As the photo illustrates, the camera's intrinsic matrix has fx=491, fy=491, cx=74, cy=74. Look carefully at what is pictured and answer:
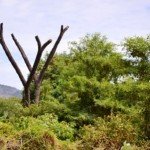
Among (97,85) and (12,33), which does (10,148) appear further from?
(12,33)

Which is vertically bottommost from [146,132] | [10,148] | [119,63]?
[10,148]

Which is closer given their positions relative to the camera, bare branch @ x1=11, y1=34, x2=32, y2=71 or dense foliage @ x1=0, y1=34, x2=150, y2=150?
dense foliage @ x1=0, y1=34, x2=150, y2=150

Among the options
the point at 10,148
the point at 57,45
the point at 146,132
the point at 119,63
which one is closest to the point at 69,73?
the point at 57,45

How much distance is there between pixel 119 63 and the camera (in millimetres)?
A: 21969

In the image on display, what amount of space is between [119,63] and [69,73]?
453cm

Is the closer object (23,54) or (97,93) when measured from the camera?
(97,93)

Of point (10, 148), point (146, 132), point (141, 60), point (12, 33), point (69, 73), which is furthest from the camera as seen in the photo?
point (69, 73)

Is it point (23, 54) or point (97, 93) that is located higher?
point (23, 54)

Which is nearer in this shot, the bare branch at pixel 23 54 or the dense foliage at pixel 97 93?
the dense foliage at pixel 97 93

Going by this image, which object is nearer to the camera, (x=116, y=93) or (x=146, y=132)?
(x=146, y=132)

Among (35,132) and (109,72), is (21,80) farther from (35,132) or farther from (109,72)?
(35,132)

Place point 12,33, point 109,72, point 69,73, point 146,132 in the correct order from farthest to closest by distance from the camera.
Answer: point 69,73, point 12,33, point 109,72, point 146,132

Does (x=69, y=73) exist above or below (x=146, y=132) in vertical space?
above

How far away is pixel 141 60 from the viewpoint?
20.9 metres
